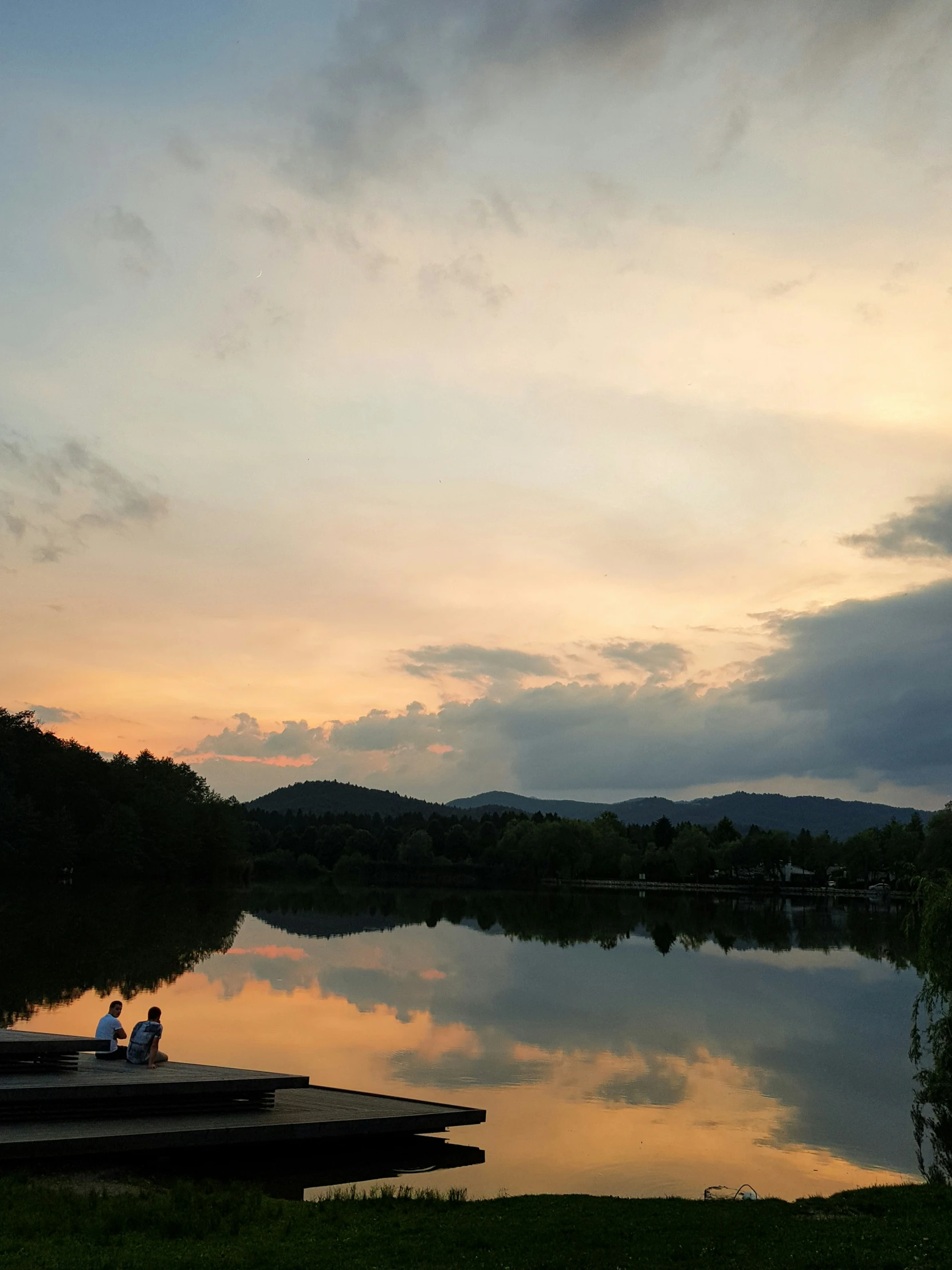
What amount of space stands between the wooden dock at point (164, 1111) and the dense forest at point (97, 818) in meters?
85.8

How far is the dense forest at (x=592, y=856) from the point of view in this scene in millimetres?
165875

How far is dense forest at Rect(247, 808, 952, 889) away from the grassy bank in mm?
149960

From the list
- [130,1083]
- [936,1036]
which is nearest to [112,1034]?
[130,1083]

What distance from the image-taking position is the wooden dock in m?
17.0

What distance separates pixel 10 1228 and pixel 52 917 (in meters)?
58.9

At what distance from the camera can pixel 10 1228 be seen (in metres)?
11.7

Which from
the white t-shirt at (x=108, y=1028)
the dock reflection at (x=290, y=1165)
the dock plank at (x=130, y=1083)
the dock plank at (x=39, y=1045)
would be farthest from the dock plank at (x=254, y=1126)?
the white t-shirt at (x=108, y=1028)

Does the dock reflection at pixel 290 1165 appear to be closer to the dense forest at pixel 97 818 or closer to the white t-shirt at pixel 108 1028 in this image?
the white t-shirt at pixel 108 1028

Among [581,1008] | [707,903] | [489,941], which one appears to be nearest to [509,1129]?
[581,1008]

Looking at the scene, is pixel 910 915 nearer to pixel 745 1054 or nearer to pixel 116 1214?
pixel 745 1054

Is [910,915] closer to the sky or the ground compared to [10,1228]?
closer to the sky

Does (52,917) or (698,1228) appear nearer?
(698,1228)

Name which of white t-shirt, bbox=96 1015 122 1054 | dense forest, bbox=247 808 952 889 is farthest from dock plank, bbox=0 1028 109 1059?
dense forest, bbox=247 808 952 889

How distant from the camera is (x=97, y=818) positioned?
368 feet
